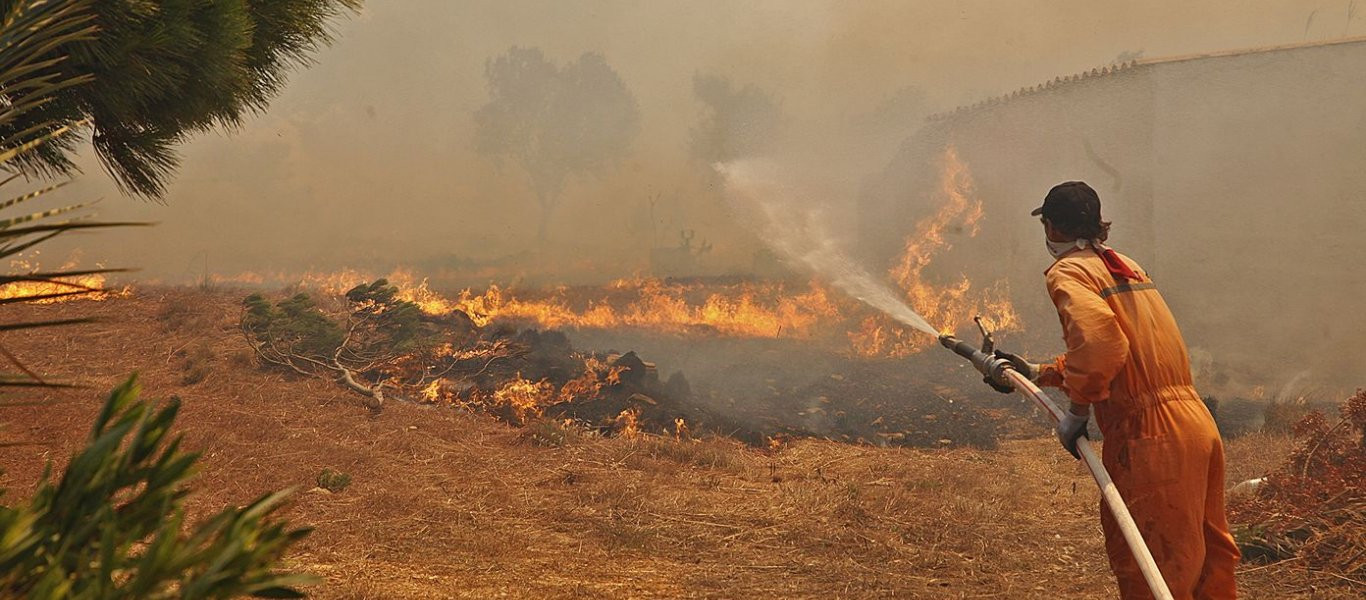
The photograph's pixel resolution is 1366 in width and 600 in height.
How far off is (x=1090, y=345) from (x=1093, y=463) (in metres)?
0.51

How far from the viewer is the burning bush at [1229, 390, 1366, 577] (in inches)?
220

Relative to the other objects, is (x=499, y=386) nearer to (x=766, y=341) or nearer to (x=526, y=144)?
(x=766, y=341)

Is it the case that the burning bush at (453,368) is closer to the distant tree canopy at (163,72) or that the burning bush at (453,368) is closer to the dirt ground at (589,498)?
the dirt ground at (589,498)

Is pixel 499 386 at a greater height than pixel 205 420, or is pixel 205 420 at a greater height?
pixel 499 386

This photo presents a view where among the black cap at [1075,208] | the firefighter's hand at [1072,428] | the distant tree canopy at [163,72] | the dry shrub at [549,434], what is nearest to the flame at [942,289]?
the dry shrub at [549,434]

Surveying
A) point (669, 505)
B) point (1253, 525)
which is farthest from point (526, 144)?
point (1253, 525)

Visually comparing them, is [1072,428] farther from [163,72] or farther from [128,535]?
[163,72]

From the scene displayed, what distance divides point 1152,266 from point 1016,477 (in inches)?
297

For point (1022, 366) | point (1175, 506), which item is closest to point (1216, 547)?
point (1175, 506)

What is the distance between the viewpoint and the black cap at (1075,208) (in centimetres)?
378

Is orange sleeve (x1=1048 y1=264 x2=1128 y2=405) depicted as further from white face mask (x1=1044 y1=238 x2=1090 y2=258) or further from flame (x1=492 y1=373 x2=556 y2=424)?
flame (x1=492 y1=373 x2=556 y2=424)

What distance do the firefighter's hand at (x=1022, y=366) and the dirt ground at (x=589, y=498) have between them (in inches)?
87.9

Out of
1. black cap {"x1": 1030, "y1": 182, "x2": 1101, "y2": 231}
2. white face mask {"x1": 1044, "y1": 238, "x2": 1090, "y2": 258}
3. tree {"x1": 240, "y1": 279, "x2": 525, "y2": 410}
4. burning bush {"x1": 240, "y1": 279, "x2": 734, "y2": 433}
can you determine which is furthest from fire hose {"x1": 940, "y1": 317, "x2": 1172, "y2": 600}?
tree {"x1": 240, "y1": 279, "x2": 525, "y2": 410}

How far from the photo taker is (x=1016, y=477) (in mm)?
8523
